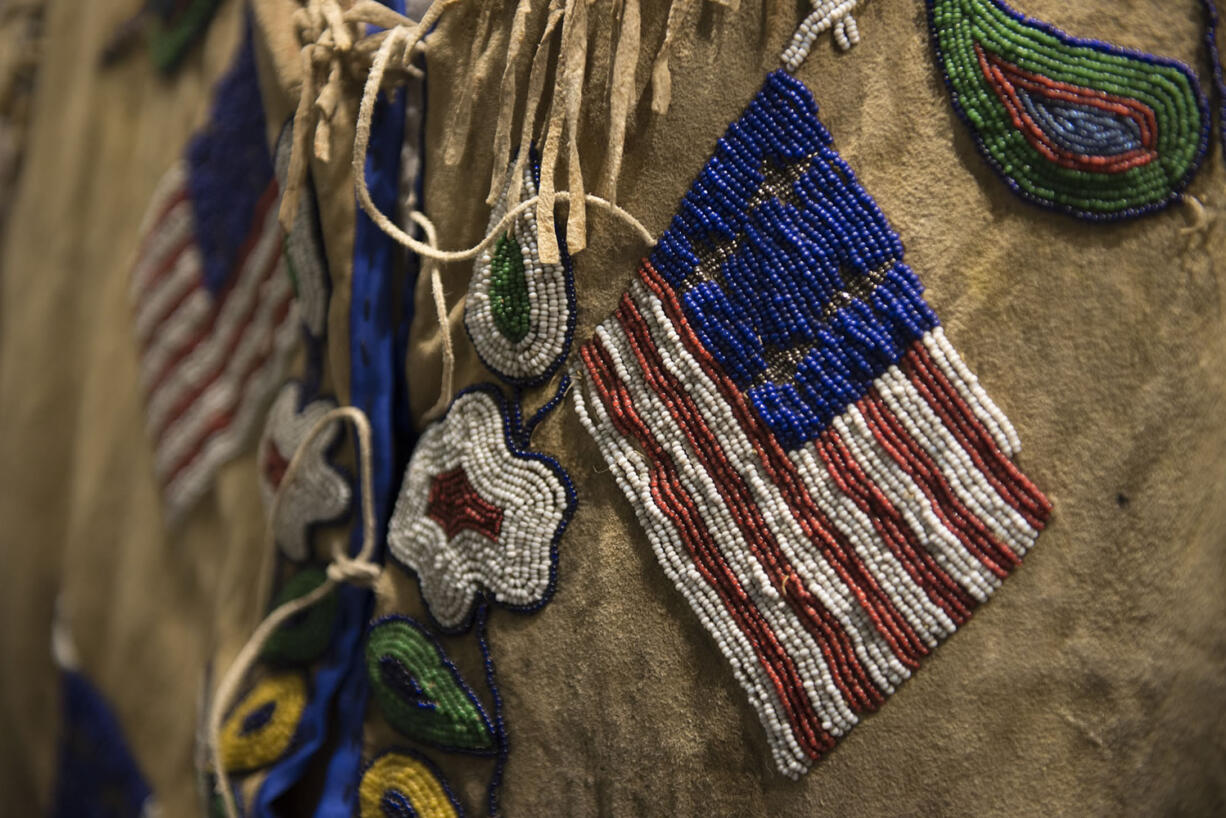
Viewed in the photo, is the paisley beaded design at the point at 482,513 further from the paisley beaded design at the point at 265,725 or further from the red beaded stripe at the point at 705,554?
the paisley beaded design at the point at 265,725

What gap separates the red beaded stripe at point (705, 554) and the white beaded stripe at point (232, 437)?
0.32 metres

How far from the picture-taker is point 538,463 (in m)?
0.67

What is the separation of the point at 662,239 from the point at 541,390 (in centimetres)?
13

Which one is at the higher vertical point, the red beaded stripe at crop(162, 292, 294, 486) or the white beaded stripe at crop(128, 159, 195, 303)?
the white beaded stripe at crop(128, 159, 195, 303)

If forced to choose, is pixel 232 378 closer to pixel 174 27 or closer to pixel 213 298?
pixel 213 298

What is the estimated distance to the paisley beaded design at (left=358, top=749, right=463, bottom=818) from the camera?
0.71 m

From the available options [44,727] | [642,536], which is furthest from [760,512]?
[44,727]

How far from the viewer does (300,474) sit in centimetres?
79

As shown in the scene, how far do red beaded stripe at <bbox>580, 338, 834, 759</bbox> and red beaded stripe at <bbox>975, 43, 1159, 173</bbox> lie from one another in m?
0.28

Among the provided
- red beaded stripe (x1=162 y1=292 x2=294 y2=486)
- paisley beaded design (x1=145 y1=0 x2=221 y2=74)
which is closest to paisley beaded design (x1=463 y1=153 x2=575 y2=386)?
red beaded stripe (x1=162 y1=292 x2=294 y2=486)

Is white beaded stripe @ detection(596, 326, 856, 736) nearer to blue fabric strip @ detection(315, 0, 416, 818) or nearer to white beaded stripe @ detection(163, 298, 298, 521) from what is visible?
blue fabric strip @ detection(315, 0, 416, 818)

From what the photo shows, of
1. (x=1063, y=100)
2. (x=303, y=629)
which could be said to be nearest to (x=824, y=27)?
(x=1063, y=100)

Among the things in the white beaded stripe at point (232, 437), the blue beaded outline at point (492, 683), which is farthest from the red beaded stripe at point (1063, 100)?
the white beaded stripe at point (232, 437)

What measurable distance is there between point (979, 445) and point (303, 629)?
1.74 feet
